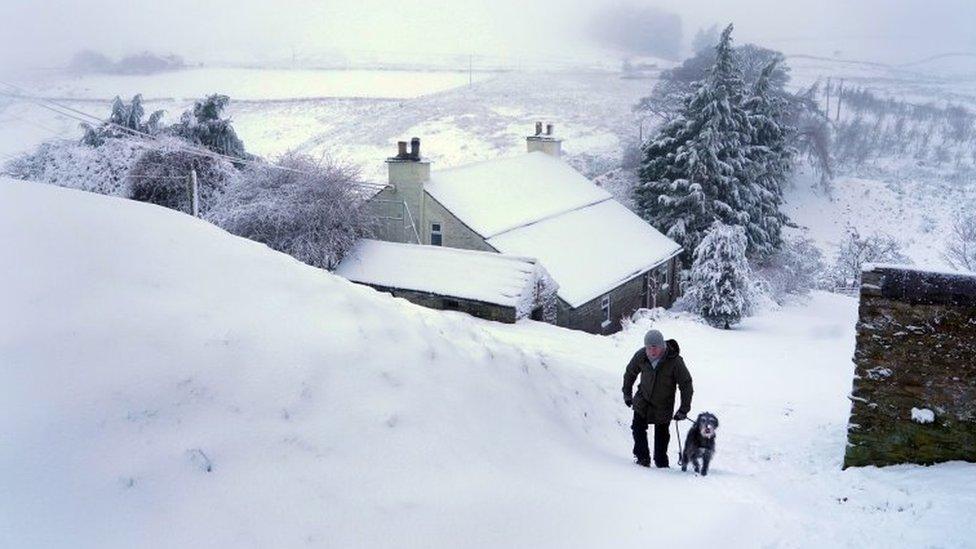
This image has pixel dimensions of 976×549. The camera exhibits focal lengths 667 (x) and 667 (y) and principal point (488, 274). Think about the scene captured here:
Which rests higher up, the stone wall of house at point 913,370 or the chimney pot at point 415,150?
the chimney pot at point 415,150

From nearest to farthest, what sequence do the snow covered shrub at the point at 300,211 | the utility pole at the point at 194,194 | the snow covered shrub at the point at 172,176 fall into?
the utility pole at the point at 194,194
the snow covered shrub at the point at 300,211
the snow covered shrub at the point at 172,176

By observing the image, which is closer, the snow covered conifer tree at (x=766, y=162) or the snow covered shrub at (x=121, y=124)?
the snow covered shrub at (x=121, y=124)

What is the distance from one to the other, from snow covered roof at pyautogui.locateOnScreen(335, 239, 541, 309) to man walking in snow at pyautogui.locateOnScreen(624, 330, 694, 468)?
11.4m

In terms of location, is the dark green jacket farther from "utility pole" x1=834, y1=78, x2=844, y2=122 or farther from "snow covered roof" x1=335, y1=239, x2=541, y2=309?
"utility pole" x1=834, y1=78, x2=844, y2=122

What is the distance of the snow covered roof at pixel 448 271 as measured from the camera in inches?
784

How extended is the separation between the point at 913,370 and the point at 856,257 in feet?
119

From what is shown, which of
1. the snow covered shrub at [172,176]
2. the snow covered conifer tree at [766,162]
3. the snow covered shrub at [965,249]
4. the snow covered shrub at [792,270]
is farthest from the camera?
the snow covered conifer tree at [766,162]

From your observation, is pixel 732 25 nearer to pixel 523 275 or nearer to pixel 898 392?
pixel 523 275

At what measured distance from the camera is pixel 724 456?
924 cm

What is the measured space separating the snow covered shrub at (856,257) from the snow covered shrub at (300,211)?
29.2 meters

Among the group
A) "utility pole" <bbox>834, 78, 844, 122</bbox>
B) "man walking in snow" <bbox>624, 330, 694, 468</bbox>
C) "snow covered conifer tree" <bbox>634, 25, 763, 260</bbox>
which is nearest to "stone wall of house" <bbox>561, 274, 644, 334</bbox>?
"snow covered conifer tree" <bbox>634, 25, 763, 260</bbox>

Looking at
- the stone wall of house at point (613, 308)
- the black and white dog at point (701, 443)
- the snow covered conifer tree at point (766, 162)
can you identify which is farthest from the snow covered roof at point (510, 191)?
the black and white dog at point (701, 443)

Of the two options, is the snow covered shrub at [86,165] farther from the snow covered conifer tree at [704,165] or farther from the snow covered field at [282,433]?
the snow covered field at [282,433]

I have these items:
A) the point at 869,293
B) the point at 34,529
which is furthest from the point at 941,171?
the point at 34,529
